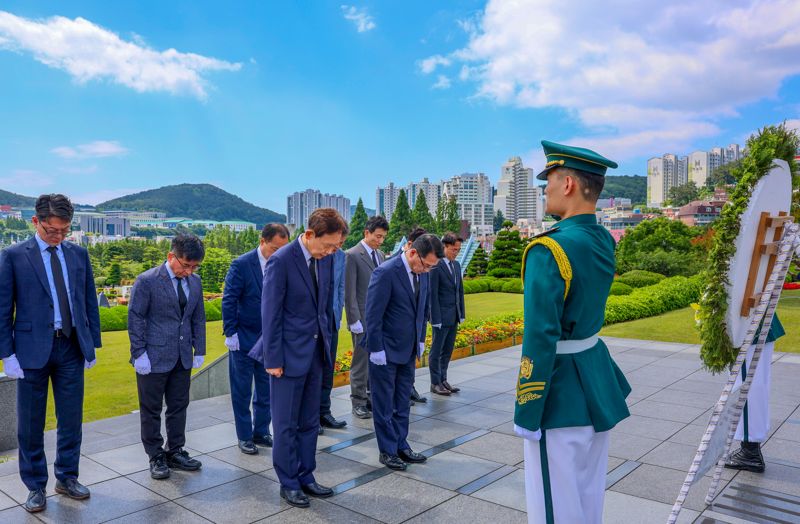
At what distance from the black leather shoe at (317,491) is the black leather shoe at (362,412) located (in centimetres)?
198

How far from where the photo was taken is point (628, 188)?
186 metres

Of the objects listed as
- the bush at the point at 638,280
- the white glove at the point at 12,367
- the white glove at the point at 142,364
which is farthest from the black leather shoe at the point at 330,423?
the bush at the point at 638,280

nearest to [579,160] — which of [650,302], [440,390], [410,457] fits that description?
[410,457]

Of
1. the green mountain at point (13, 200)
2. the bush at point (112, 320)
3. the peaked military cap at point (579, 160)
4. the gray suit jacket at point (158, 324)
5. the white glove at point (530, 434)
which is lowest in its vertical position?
the bush at point (112, 320)

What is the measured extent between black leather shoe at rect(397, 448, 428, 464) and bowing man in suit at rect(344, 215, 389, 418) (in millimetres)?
1425

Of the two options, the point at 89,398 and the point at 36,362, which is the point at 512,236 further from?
the point at 36,362

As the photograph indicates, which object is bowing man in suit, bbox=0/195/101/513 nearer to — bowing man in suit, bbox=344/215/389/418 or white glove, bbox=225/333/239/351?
white glove, bbox=225/333/239/351

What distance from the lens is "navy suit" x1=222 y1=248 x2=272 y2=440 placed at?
198 inches

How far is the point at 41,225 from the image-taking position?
156 inches

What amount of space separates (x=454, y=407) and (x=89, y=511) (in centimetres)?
384

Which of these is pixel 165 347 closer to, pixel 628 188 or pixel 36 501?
pixel 36 501

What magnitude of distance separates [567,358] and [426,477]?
2.26 metres

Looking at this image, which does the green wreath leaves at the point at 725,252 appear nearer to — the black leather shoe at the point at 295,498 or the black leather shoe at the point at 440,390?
the black leather shoe at the point at 295,498

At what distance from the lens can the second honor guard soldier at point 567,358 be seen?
2.51 metres
